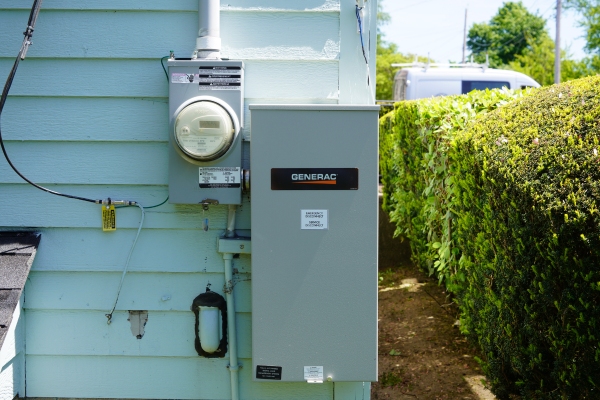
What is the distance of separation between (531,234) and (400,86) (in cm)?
1310

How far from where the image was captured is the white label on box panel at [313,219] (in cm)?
273

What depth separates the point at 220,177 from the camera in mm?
2836

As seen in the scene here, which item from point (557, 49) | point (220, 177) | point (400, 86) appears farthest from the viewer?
point (557, 49)

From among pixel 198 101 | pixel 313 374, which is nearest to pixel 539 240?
pixel 313 374

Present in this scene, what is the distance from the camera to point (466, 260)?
3848mm

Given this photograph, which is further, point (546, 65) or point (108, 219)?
point (546, 65)

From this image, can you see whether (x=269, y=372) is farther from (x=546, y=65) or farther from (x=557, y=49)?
(x=546, y=65)

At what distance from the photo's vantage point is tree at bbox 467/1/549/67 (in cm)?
5675

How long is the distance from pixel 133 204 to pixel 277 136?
0.78 metres

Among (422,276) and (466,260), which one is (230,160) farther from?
(422,276)

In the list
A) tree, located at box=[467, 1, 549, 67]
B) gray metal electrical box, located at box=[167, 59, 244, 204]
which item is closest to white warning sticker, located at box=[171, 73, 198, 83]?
gray metal electrical box, located at box=[167, 59, 244, 204]

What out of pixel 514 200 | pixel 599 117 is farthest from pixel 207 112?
pixel 599 117

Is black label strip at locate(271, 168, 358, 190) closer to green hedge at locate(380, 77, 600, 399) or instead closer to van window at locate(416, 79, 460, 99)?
green hedge at locate(380, 77, 600, 399)

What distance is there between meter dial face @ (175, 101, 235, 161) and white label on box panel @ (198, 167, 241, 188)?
9 centimetres
